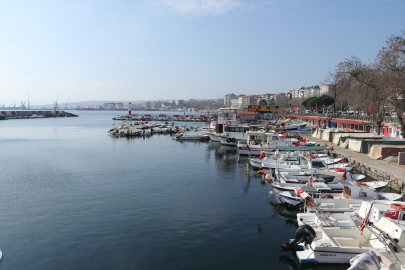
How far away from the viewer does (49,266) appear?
37.8ft

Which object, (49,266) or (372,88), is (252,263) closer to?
A: (49,266)

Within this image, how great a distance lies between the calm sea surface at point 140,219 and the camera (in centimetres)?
1202

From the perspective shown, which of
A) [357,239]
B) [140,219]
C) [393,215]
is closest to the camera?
[357,239]

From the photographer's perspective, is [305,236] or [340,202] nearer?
[305,236]

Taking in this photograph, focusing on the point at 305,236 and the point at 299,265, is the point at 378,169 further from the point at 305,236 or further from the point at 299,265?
the point at 299,265

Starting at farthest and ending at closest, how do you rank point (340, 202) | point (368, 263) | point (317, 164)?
point (317, 164)
point (340, 202)
point (368, 263)

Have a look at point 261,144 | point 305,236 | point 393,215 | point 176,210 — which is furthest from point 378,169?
point 176,210

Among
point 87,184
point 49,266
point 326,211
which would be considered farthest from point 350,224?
point 87,184

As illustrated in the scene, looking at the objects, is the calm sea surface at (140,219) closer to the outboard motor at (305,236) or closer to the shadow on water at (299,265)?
the shadow on water at (299,265)

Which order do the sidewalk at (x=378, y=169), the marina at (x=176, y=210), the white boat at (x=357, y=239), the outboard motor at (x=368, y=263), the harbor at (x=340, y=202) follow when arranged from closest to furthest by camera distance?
the outboard motor at (x=368, y=263) < the white boat at (x=357, y=239) < the harbor at (x=340, y=202) < the marina at (x=176, y=210) < the sidewalk at (x=378, y=169)

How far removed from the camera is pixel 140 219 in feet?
52.7

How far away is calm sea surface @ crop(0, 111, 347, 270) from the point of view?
473 inches

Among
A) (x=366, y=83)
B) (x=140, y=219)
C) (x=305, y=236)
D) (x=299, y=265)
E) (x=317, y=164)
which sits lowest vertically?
(x=299, y=265)

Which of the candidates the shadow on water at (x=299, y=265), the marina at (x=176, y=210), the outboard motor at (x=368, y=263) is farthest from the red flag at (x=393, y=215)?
the outboard motor at (x=368, y=263)
